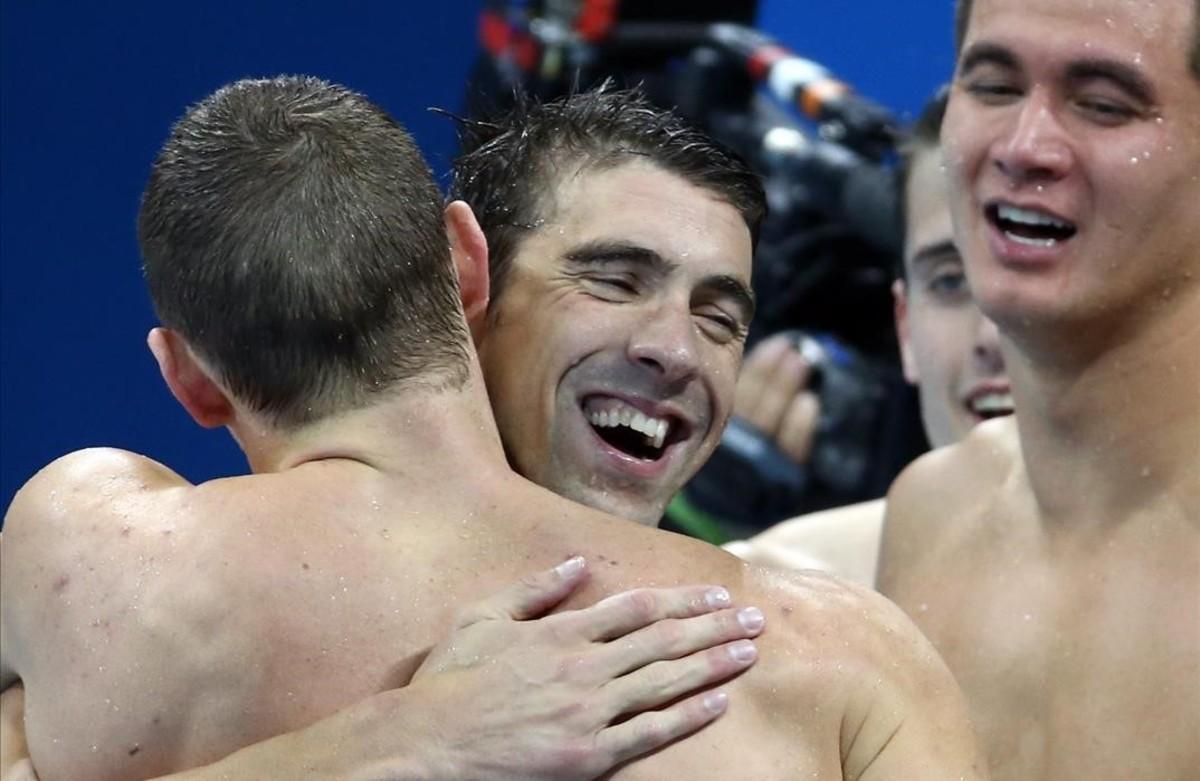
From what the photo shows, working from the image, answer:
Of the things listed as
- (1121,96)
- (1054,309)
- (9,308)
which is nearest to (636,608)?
(1054,309)

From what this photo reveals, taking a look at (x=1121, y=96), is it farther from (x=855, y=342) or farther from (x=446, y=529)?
(x=855, y=342)

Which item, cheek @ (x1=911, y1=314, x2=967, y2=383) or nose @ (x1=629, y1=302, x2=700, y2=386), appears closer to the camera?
nose @ (x1=629, y1=302, x2=700, y2=386)

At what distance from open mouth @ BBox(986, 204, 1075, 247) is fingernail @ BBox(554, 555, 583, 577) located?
2.23 ft

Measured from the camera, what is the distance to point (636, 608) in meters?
1.46

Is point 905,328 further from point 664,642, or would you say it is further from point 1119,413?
point 664,642

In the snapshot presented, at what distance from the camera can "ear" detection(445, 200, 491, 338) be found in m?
1.71

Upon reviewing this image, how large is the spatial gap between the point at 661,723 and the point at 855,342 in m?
3.24

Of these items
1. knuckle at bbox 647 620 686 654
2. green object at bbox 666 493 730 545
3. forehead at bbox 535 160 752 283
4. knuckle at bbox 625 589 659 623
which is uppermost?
forehead at bbox 535 160 752 283

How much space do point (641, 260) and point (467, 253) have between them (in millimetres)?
264

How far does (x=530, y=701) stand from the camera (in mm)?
1434

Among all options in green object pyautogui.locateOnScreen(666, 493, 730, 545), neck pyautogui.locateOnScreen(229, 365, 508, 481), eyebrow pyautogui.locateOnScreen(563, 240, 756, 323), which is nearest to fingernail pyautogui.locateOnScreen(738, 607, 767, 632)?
neck pyautogui.locateOnScreen(229, 365, 508, 481)

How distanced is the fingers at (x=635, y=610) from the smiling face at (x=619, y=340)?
1.45 ft

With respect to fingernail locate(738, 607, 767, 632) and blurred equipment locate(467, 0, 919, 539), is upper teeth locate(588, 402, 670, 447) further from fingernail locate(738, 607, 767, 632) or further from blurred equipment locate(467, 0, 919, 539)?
blurred equipment locate(467, 0, 919, 539)

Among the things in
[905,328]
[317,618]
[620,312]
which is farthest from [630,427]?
[905,328]
